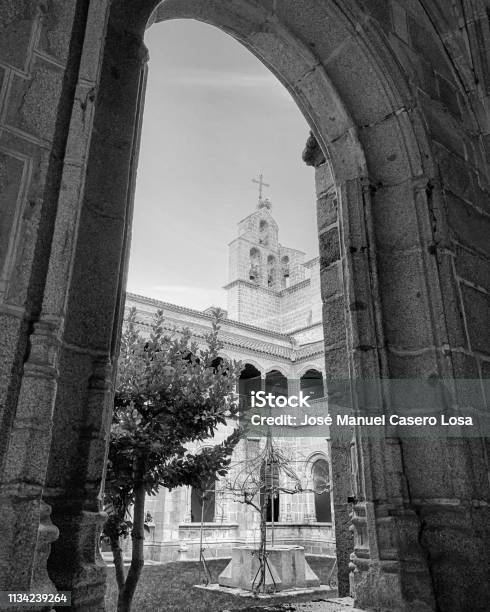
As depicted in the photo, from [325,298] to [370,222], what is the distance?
0.49 m

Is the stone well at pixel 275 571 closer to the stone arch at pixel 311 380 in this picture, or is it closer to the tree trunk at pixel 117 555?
the tree trunk at pixel 117 555

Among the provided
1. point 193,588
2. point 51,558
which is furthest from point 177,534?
point 51,558

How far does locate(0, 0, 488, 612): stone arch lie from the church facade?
18.2 ft

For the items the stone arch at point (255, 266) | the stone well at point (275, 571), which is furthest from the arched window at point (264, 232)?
the stone well at point (275, 571)

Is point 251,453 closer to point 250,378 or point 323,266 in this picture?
point 250,378

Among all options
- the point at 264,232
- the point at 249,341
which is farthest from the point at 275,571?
the point at 264,232

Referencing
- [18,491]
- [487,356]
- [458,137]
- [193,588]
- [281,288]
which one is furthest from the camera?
[281,288]

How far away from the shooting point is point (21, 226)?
1268mm

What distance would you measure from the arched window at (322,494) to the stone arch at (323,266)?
14806mm

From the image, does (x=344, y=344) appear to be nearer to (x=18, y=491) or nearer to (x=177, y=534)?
(x=18, y=491)

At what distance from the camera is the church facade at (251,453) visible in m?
13.1

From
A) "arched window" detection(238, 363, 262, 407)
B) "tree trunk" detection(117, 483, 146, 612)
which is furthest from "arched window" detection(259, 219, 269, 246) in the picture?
"tree trunk" detection(117, 483, 146, 612)

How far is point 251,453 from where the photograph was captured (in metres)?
15.8

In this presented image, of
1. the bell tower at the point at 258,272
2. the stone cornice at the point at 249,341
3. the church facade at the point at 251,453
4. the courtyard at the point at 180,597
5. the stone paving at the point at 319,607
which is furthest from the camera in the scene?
the bell tower at the point at 258,272
